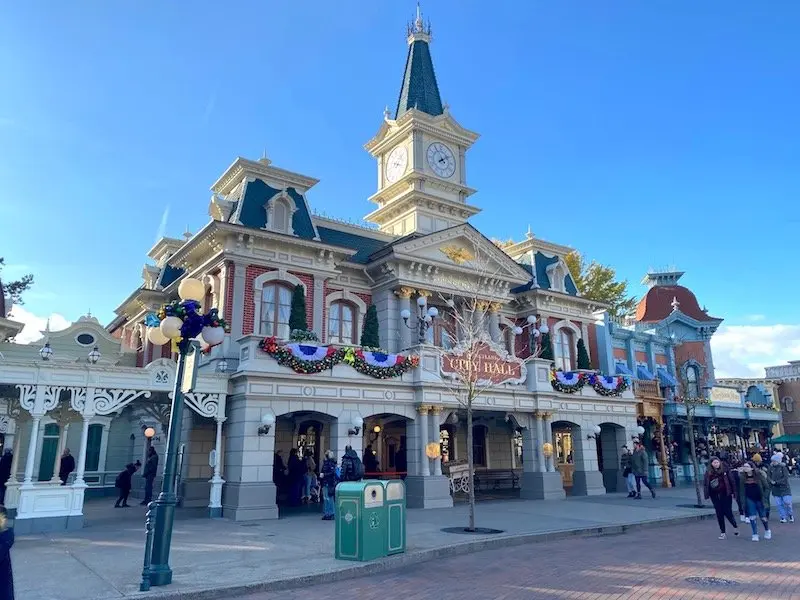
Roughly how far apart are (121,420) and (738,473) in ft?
85.6

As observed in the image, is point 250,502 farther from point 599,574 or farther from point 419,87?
point 419,87

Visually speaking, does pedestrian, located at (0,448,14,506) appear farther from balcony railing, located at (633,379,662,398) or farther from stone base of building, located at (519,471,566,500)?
balcony railing, located at (633,379,662,398)

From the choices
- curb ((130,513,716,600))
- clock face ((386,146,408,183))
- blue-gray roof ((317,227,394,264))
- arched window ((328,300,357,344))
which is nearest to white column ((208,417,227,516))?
arched window ((328,300,357,344))

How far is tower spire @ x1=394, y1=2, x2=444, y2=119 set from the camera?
33.8 m

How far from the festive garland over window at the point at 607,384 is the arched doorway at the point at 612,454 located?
147 centimetres

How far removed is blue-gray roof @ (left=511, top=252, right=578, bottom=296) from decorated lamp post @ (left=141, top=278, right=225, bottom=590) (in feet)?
67.1

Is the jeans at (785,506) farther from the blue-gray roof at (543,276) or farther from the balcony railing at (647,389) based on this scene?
the blue-gray roof at (543,276)

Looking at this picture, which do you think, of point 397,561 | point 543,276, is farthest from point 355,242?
point 397,561

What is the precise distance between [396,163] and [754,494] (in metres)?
23.7

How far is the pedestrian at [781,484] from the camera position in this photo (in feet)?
49.4

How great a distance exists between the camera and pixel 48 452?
87.2 ft

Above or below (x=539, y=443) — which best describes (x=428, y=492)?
below

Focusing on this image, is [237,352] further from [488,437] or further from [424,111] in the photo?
[424,111]

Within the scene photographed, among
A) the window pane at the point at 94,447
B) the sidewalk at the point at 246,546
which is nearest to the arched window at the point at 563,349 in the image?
the sidewalk at the point at 246,546
